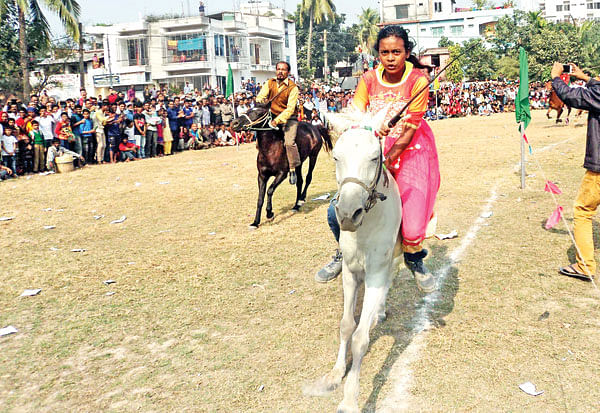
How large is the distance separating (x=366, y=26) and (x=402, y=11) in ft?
22.0

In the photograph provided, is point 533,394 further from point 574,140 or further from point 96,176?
point 574,140

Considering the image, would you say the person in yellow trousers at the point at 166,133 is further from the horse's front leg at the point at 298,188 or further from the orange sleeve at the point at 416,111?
the orange sleeve at the point at 416,111

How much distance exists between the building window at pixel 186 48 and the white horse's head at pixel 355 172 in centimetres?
5350

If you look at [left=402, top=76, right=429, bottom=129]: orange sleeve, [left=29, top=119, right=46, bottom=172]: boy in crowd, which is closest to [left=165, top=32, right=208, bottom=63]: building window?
[left=29, top=119, right=46, bottom=172]: boy in crowd

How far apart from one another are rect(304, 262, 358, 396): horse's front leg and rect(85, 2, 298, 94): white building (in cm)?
5160

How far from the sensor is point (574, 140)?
61.7 feet

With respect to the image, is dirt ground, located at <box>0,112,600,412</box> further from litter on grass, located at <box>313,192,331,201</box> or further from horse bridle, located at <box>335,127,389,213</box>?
horse bridle, located at <box>335,127,389,213</box>

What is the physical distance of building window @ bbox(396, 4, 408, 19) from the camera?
3332 inches

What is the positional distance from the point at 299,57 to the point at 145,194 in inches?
2708

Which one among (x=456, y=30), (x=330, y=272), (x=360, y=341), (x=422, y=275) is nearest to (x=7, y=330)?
(x=330, y=272)

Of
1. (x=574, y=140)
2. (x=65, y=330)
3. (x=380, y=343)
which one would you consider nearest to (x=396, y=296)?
(x=380, y=343)

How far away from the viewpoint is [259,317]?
5.51 metres

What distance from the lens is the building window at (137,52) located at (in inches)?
2216

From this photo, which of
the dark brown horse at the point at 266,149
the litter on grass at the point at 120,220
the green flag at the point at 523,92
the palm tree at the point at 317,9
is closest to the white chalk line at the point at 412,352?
the dark brown horse at the point at 266,149
